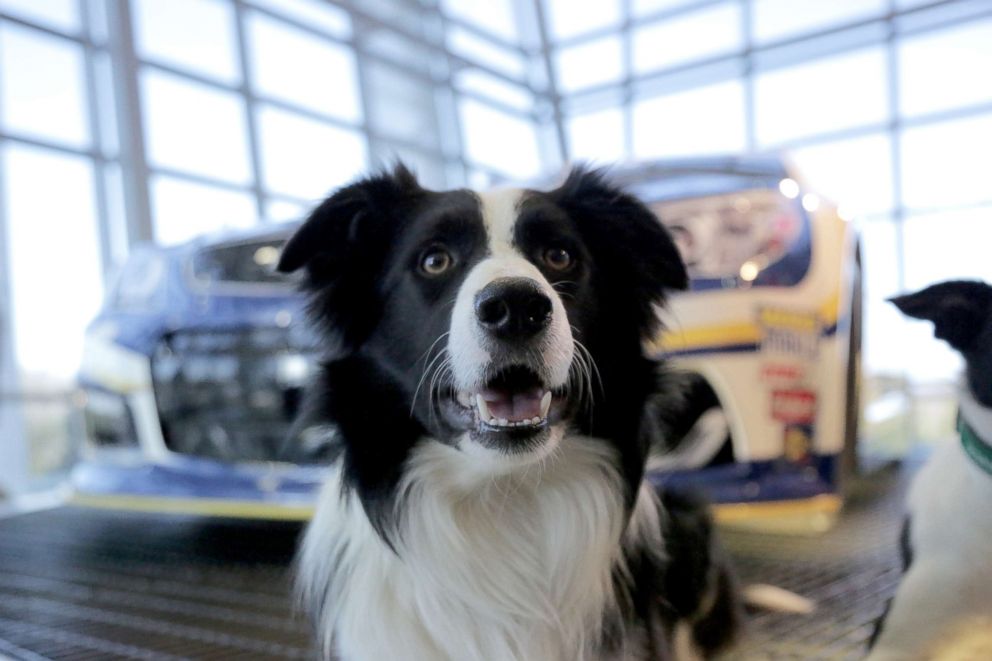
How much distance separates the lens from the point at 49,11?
21.7 ft

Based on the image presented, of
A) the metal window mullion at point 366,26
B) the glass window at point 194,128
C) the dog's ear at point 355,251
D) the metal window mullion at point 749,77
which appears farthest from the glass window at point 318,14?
the dog's ear at point 355,251

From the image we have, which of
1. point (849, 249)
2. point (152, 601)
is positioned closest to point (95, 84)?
point (152, 601)

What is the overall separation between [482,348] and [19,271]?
19.6 ft

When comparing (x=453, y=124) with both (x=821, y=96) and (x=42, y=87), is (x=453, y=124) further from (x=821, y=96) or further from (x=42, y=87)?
(x=821, y=96)

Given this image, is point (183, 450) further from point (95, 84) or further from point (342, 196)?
point (95, 84)

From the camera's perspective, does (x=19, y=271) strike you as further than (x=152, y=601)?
Yes

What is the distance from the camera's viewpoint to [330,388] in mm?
1520

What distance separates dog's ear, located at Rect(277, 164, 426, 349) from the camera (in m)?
1.51

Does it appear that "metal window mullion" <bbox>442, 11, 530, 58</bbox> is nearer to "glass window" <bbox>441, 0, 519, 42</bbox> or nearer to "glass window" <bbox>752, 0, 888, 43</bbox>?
"glass window" <bbox>441, 0, 519, 42</bbox>

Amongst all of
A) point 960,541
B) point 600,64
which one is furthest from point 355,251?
point 600,64

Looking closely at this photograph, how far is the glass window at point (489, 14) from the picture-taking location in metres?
3.22

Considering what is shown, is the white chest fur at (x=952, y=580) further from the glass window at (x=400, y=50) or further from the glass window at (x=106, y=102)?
the glass window at (x=106, y=102)

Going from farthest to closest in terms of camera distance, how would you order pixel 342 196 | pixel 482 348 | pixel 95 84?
pixel 95 84, pixel 342 196, pixel 482 348

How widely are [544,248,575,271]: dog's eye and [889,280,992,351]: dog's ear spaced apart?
58 centimetres
